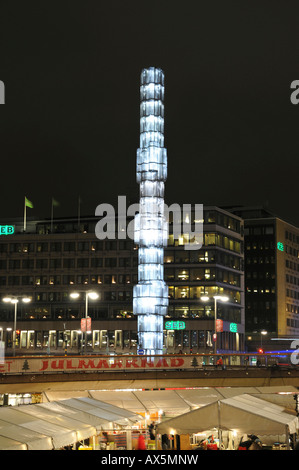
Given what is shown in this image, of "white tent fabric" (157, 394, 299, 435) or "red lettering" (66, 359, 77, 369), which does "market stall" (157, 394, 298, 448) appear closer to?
"white tent fabric" (157, 394, 299, 435)

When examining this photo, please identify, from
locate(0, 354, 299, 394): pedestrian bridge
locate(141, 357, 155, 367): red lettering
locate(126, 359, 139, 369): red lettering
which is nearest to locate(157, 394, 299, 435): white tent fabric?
locate(0, 354, 299, 394): pedestrian bridge

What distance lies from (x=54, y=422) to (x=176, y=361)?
3398 cm

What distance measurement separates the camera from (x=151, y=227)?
3782 inches

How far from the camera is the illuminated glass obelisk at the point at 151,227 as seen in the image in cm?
9512

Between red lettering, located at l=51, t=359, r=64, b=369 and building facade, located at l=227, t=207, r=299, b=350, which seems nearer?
red lettering, located at l=51, t=359, r=64, b=369

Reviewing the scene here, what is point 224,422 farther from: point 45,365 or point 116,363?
point 116,363

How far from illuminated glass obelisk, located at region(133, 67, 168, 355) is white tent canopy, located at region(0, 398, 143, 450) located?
64.6 metres

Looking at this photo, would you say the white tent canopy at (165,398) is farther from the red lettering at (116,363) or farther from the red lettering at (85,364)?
the red lettering at (116,363)

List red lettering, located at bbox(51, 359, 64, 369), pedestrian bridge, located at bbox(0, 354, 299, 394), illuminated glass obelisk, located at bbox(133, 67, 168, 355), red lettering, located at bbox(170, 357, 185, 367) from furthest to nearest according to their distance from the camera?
1. illuminated glass obelisk, located at bbox(133, 67, 168, 355)
2. red lettering, located at bbox(170, 357, 185, 367)
3. red lettering, located at bbox(51, 359, 64, 369)
4. pedestrian bridge, located at bbox(0, 354, 299, 394)

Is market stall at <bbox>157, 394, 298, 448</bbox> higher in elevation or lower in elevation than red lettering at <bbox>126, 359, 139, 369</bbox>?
lower

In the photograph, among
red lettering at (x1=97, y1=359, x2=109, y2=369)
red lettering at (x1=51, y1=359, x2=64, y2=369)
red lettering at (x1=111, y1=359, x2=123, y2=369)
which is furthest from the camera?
red lettering at (x1=111, y1=359, x2=123, y2=369)

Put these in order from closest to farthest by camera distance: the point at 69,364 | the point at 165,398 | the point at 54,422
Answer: the point at 54,422
the point at 165,398
the point at 69,364

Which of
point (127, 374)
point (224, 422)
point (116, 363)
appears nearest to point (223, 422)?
point (224, 422)

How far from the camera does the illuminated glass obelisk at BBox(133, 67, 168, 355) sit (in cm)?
9512
